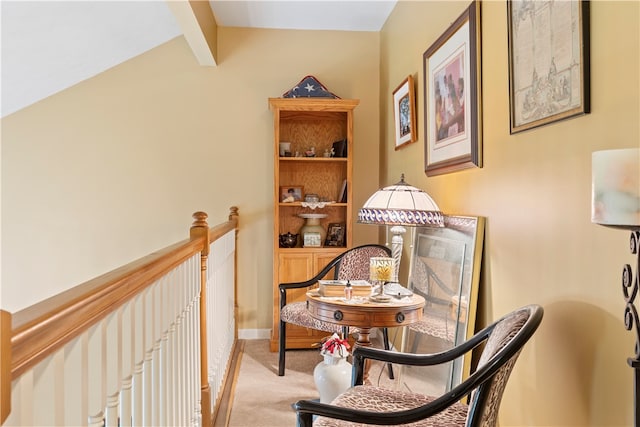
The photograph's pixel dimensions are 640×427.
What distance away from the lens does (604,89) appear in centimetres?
126

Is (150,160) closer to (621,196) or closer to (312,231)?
(312,231)

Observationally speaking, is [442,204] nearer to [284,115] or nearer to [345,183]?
[345,183]

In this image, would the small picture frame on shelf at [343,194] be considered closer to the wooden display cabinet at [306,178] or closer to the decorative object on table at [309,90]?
the wooden display cabinet at [306,178]

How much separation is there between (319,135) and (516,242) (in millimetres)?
2579

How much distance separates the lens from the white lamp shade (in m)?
0.91

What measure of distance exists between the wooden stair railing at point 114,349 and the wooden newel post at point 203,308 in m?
0.04

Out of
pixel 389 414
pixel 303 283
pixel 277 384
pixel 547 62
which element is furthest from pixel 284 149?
pixel 389 414

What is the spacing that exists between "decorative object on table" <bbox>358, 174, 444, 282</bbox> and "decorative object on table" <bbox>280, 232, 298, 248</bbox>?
1.41 m

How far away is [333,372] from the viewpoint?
8.19ft

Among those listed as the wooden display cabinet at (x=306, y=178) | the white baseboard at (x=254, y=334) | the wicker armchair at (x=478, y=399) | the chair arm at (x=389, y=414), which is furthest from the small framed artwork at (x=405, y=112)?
the chair arm at (x=389, y=414)

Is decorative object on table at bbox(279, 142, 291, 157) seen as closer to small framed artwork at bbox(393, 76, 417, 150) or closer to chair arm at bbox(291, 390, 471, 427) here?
small framed artwork at bbox(393, 76, 417, 150)

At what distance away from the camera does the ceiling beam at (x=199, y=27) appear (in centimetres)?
288

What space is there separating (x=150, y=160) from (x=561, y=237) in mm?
3414

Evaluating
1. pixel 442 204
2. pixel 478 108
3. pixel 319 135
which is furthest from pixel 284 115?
pixel 478 108
